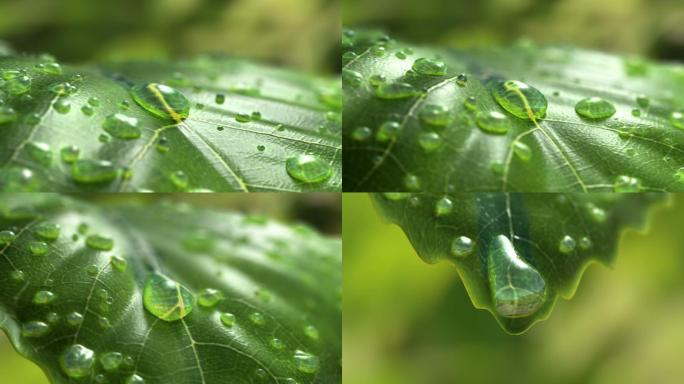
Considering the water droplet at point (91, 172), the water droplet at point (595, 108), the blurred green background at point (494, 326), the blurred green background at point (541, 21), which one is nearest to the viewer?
the water droplet at point (91, 172)

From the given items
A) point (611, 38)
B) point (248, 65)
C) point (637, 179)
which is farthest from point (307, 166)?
point (611, 38)

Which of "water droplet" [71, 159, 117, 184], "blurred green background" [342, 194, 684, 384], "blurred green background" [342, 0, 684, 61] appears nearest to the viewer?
"water droplet" [71, 159, 117, 184]

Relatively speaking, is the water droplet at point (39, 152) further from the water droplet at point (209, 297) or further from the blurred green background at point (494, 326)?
the blurred green background at point (494, 326)

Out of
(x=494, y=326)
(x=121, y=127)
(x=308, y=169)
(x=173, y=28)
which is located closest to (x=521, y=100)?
(x=308, y=169)

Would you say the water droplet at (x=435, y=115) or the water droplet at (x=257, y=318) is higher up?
the water droplet at (x=435, y=115)

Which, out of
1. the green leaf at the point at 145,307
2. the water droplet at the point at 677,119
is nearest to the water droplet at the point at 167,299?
the green leaf at the point at 145,307

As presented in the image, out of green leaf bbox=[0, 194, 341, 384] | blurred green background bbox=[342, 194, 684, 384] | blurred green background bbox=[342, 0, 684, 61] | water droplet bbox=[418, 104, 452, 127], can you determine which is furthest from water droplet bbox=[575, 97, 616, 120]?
blurred green background bbox=[342, 0, 684, 61]

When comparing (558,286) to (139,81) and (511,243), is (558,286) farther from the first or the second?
(139,81)

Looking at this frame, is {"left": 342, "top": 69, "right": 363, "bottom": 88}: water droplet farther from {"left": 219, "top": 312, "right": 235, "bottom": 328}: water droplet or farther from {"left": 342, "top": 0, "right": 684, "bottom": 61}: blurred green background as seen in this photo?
{"left": 342, "top": 0, "right": 684, "bottom": 61}: blurred green background
